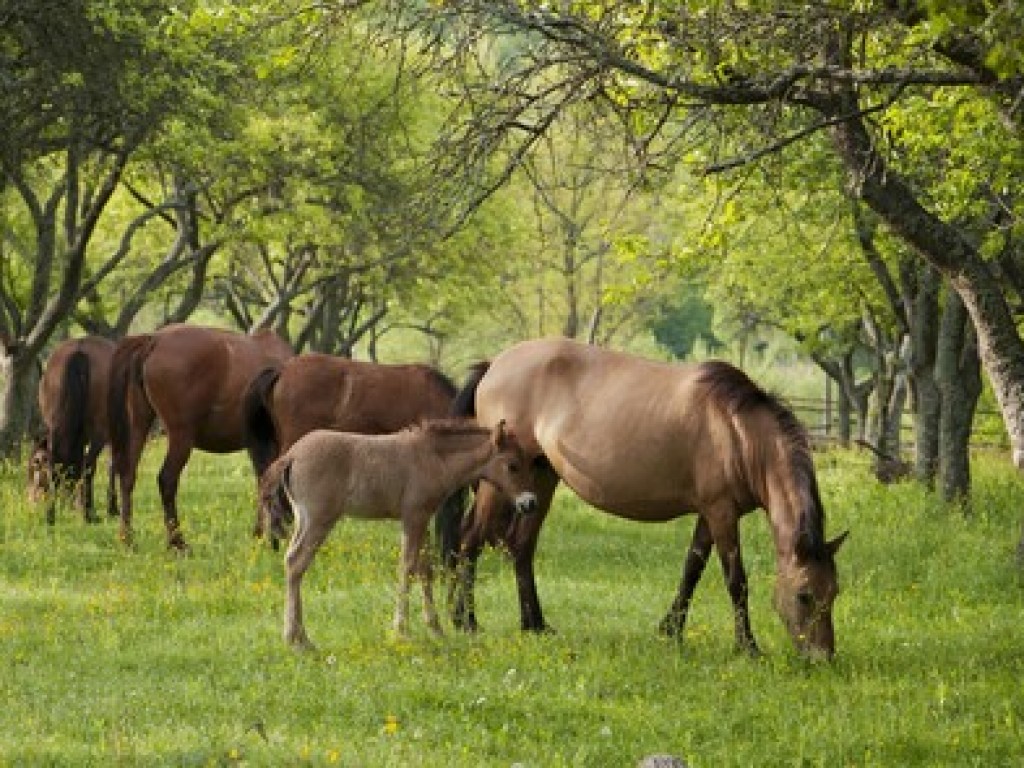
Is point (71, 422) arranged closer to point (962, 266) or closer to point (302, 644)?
point (302, 644)

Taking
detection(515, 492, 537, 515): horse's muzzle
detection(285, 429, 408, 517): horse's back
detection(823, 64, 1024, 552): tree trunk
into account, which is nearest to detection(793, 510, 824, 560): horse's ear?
detection(823, 64, 1024, 552): tree trunk

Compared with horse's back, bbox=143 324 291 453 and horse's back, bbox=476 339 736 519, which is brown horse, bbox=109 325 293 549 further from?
horse's back, bbox=476 339 736 519

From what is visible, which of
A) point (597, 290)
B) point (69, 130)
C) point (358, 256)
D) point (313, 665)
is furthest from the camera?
point (597, 290)

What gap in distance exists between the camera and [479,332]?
240 feet

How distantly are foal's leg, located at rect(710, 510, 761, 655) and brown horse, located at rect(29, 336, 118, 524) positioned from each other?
9.10m

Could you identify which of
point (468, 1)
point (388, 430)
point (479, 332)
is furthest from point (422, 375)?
point (479, 332)

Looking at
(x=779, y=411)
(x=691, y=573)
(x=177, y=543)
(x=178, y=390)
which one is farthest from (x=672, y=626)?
(x=178, y=390)

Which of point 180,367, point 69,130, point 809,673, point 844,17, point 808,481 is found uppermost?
point 69,130

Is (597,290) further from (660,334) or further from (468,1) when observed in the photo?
(468,1)

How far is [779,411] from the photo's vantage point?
36.2ft

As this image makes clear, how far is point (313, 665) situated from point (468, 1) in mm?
4306

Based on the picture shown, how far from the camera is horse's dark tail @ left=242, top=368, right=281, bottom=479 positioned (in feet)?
54.9

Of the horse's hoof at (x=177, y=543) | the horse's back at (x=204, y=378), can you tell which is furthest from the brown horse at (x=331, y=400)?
the horse's hoof at (x=177, y=543)

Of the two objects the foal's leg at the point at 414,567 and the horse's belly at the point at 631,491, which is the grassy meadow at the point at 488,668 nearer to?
the foal's leg at the point at 414,567
